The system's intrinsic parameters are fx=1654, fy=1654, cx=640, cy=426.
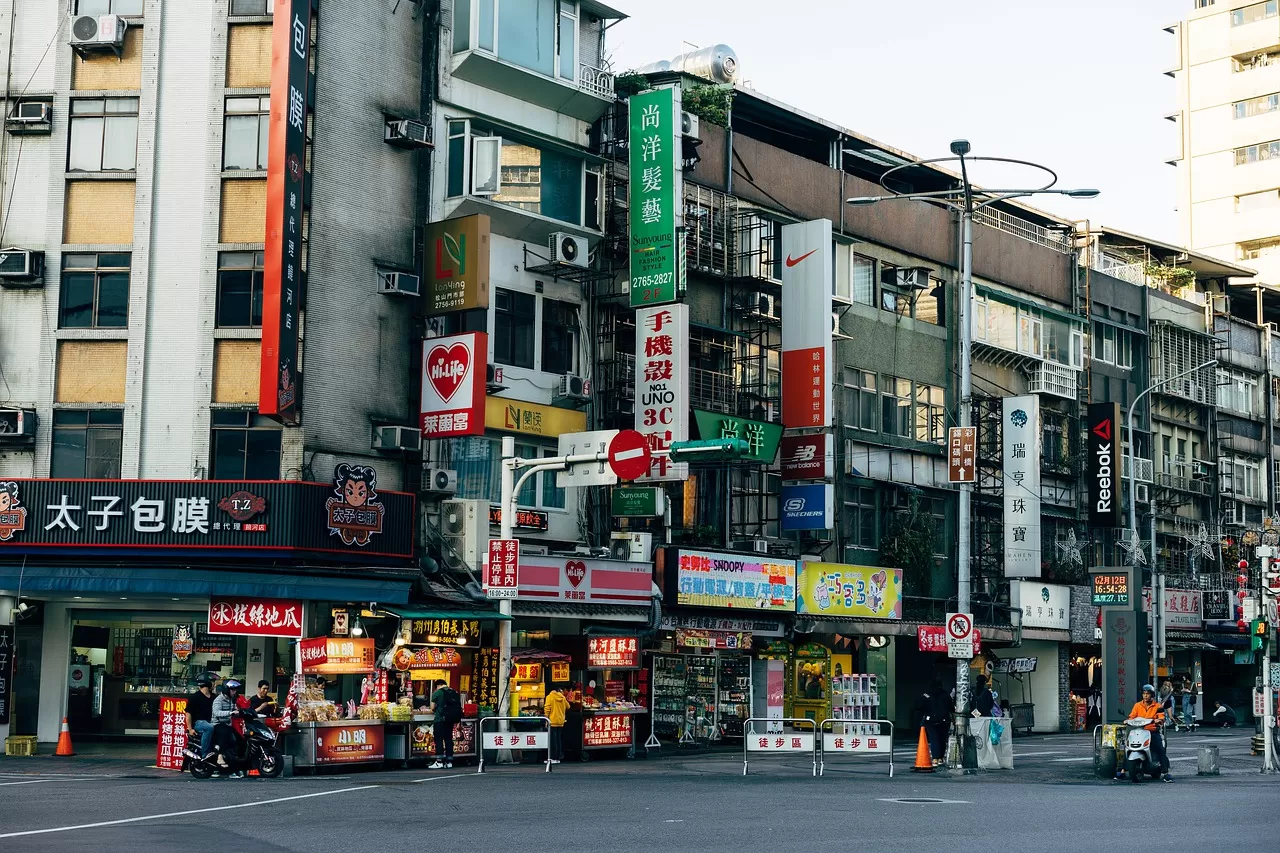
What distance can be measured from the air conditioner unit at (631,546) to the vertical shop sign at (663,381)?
181 centimetres

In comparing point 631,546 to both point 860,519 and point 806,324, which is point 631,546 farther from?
point 860,519

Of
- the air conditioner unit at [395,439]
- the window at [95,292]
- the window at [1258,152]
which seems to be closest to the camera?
the window at [95,292]

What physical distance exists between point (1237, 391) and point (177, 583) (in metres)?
49.5

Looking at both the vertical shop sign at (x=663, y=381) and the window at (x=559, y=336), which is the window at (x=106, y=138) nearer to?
the window at (x=559, y=336)

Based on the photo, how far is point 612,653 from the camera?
35906mm

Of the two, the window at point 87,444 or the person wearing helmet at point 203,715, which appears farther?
the window at point 87,444

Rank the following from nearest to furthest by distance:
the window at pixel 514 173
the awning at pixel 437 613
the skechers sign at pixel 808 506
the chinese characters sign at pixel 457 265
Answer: the awning at pixel 437 613 < the chinese characters sign at pixel 457 265 < the window at pixel 514 173 < the skechers sign at pixel 808 506

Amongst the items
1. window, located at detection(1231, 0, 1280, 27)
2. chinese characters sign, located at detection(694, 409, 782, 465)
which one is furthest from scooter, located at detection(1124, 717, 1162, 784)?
window, located at detection(1231, 0, 1280, 27)

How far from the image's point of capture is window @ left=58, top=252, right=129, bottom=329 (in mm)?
31688

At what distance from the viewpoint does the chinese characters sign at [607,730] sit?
3155 cm

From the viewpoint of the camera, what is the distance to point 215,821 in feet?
59.2


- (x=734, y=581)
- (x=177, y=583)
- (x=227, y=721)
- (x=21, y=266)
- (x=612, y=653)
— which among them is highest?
(x=21, y=266)

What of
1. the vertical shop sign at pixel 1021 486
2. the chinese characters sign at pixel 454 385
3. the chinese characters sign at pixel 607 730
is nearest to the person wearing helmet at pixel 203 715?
the chinese characters sign at pixel 607 730

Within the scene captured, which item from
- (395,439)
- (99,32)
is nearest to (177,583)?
(395,439)
